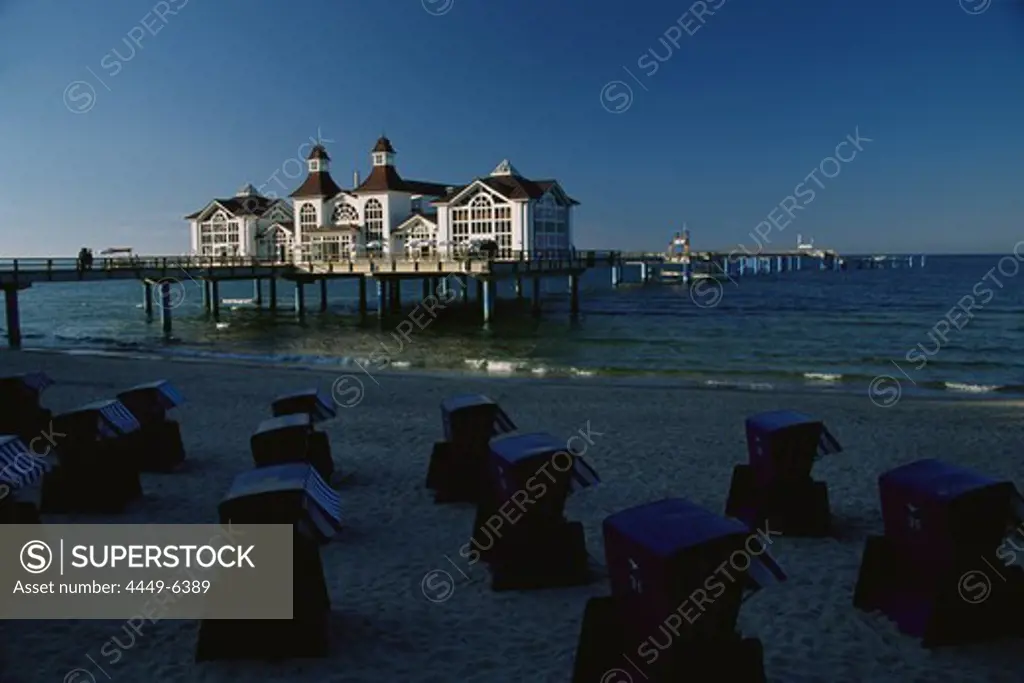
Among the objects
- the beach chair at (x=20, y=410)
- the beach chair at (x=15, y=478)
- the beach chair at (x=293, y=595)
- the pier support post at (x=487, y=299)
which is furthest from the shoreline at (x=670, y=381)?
the pier support post at (x=487, y=299)

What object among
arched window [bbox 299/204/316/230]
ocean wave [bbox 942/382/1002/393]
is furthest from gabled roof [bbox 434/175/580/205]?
ocean wave [bbox 942/382/1002/393]

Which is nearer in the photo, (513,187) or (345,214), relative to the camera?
(513,187)

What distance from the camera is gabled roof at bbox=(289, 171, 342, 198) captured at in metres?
53.4

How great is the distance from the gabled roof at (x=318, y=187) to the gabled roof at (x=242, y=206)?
19.6 ft

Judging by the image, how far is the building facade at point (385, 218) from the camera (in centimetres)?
4475

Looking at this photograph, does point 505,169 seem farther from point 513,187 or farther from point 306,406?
point 306,406

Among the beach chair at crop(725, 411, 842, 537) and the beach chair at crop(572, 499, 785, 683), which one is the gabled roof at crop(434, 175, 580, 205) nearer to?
the beach chair at crop(725, 411, 842, 537)

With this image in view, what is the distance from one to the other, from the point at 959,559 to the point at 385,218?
4762 cm

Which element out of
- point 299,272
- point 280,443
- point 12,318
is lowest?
point 280,443

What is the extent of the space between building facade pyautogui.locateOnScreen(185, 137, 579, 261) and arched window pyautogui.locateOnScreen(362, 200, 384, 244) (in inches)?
2.5

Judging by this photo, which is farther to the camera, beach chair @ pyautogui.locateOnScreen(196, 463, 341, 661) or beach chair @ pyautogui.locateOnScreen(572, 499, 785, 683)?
beach chair @ pyautogui.locateOnScreen(196, 463, 341, 661)

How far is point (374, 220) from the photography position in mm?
51094

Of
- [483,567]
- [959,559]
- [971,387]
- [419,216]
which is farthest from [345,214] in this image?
[959,559]

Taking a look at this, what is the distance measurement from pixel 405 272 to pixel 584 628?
36.7 metres
